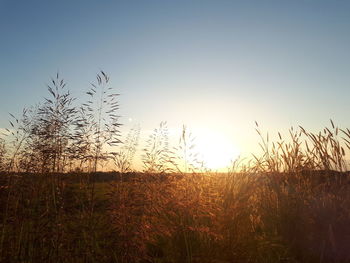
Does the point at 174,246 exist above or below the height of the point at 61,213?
below

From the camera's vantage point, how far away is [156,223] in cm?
392

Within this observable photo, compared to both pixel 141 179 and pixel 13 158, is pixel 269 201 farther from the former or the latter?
pixel 13 158

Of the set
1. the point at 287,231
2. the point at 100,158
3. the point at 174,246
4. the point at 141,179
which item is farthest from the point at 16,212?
the point at 287,231

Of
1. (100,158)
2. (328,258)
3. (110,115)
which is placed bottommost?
(328,258)

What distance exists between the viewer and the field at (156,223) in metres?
3.80

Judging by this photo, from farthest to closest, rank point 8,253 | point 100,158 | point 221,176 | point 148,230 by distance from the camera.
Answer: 1. point 221,176
2. point 100,158
3. point 8,253
4. point 148,230

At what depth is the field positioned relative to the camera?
380 centimetres

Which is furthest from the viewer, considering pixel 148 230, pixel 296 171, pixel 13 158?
pixel 296 171

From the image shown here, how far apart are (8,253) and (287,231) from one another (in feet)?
12.2

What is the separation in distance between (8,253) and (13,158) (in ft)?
6.24

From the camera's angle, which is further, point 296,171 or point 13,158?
point 296,171

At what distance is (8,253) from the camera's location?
4.00 metres

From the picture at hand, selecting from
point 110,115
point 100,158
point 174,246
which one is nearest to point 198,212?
point 174,246

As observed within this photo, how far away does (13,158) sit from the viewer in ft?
18.0
